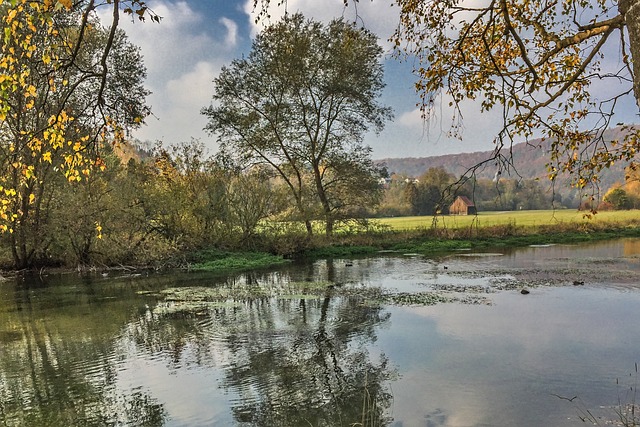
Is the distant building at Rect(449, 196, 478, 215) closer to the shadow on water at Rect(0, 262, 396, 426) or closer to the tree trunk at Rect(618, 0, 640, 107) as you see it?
the tree trunk at Rect(618, 0, 640, 107)

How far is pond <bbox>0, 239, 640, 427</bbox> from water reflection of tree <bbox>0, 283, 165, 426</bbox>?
0.03 m

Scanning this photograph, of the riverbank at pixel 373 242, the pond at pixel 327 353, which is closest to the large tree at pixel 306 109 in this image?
the riverbank at pixel 373 242

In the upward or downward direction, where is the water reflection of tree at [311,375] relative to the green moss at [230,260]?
downward

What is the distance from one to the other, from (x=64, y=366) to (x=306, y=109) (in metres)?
21.4

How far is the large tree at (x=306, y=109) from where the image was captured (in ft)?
85.1

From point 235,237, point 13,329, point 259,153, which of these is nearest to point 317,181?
point 259,153

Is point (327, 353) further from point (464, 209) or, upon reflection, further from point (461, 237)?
point (461, 237)

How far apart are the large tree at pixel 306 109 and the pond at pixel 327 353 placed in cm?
1218

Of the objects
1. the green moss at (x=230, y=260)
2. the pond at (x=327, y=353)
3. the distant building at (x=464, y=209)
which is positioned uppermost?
the distant building at (x=464, y=209)

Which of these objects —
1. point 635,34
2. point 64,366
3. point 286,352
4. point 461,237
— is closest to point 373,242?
point 461,237

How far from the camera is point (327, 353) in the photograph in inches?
329

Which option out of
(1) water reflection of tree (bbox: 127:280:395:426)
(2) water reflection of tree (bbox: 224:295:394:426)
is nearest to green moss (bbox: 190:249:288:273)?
(1) water reflection of tree (bbox: 127:280:395:426)

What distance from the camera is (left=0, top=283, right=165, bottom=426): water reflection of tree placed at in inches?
240

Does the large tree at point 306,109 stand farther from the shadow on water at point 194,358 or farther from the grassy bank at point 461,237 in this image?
the shadow on water at point 194,358
